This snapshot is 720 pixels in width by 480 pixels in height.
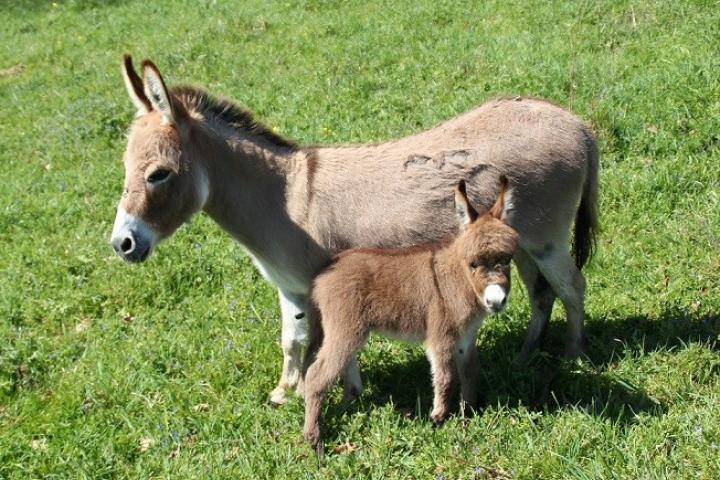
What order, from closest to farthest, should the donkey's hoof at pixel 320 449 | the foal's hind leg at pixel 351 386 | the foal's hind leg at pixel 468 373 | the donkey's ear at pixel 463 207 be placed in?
the donkey's ear at pixel 463 207
the donkey's hoof at pixel 320 449
the foal's hind leg at pixel 468 373
the foal's hind leg at pixel 351 386

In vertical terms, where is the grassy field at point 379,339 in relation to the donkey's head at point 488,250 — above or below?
below

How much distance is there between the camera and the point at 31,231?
7.68 m

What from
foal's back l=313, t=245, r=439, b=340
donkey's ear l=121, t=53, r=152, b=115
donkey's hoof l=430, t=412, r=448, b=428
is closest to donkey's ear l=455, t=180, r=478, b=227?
foal's back l=313, t=245, r=439, b=340

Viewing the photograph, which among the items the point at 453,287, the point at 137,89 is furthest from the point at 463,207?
the point at 137,89

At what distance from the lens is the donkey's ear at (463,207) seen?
414 centimetres

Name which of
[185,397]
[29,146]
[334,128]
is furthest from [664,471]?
[29,146]

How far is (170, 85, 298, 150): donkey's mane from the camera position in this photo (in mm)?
4902

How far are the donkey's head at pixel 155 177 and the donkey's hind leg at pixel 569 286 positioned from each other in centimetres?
214

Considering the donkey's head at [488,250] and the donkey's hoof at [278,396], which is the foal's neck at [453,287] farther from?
the donkey's hoof at [278,396]

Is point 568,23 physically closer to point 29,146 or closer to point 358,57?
point 358,57

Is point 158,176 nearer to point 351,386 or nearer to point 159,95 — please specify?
point 159,95

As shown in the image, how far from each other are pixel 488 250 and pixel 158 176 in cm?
189

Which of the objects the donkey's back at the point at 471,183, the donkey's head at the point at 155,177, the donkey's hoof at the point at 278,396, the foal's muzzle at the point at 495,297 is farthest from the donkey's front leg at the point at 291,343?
the foal's muzzle at the point at 495,297

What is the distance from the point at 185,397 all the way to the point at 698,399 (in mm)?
2997
